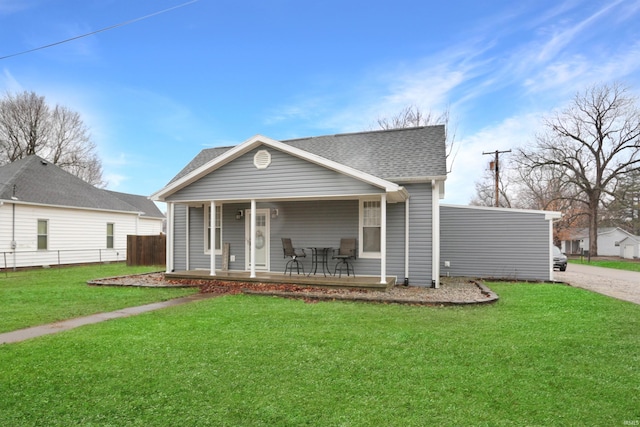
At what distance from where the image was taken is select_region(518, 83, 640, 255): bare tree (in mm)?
29547

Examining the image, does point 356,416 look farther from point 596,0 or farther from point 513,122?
point 513,122

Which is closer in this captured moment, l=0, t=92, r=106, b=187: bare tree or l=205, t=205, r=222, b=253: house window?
l=205, t=205, r=222, b=253: house window

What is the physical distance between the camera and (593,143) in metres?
31.4


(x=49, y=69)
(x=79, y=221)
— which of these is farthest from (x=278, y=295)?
(x=49, y=69)

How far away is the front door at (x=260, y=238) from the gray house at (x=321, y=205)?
3 cm

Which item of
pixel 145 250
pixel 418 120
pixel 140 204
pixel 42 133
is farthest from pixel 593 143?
pixel 42 133

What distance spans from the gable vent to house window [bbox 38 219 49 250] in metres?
12.0

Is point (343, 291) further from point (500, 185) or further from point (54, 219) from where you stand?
point (500, 185)

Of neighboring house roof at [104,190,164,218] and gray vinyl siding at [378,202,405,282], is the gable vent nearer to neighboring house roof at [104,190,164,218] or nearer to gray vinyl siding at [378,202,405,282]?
gray vinyl siding at [378,202,405,282]

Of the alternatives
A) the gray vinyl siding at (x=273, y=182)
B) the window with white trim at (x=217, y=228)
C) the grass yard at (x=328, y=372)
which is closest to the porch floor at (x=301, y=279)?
the window with white trim at (x=217, y=228)

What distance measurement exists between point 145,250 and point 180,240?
21.8 ft

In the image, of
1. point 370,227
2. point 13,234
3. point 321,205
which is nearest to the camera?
point 370,227

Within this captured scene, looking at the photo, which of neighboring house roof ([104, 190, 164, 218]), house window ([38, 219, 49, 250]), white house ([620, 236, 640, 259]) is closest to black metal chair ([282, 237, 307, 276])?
house window ([38, 219, 49, 250])

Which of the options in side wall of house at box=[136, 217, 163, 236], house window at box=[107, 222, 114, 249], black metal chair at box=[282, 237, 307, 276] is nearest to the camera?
black metal chair at box=[282, 237, 307, 276]
